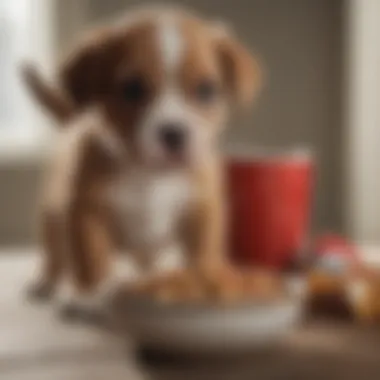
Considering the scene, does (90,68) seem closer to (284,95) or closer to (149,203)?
(149,203)

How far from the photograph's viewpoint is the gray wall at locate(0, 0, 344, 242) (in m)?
1.26

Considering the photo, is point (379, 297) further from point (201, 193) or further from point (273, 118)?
point (273, 118)

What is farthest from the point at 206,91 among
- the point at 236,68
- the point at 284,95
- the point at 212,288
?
the point at 284,95

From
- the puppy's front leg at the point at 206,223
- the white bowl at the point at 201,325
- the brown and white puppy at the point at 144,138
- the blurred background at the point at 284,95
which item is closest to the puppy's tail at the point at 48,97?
the brown and white puppy at the point at 144,138

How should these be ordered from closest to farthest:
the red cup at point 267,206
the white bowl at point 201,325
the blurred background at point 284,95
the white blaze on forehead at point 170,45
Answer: the white bowl at point 201,325 < the white blaze on forehead at point 170,45 < the red cup at point 267,206 < the blurred background at point 284,95

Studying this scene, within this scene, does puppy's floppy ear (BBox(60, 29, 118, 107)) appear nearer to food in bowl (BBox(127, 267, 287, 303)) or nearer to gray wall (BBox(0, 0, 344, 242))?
food in bowl (BBox(127, 267, 287, 303))

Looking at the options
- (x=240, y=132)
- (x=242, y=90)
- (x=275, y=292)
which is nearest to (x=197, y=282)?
(x=275, y=292)

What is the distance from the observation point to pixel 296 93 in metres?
1.28

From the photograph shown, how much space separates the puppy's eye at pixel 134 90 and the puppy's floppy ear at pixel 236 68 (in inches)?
2.5

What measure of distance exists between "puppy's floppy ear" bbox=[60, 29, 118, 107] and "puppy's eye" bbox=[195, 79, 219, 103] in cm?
6

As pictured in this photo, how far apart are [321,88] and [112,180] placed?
2.40ft

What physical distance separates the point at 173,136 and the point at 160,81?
0.12 ft

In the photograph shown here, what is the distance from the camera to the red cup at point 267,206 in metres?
0.68

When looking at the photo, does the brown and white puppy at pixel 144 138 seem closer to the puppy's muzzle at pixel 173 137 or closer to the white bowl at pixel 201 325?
the puppy's muzzle at pixel 173 137
